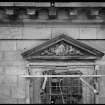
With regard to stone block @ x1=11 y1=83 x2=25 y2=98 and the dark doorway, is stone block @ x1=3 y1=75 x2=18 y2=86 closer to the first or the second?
stone block @ x1=11 y1=83 x2=25 y2=98

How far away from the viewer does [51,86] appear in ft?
28.5

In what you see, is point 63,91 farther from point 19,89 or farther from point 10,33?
point 10,33

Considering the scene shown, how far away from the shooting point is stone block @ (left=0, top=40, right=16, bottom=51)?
343 inches

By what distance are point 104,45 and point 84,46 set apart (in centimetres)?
93

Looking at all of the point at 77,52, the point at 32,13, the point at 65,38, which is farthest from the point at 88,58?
the point at 32,13

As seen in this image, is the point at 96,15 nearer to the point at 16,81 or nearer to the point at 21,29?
the point at 21,29

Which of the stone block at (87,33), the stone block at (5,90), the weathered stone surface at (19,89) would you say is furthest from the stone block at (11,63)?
the stone block at (87,33)

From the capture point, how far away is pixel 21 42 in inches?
343

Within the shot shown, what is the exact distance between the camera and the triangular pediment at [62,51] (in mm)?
8492

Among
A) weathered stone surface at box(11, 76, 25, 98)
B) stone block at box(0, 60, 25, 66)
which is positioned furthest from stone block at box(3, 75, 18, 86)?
stone block at box(0, 60, 25, 66)

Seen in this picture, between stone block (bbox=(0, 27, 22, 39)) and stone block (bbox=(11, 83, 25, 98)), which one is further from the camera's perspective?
stone block (bbox=(0, 27, 22, 39))

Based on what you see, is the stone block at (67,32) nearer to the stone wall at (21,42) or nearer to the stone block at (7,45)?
the stone wall at (21,42)

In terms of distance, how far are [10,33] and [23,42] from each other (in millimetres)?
672

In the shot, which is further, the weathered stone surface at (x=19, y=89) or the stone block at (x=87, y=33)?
the stone block at (x=87, y=33)
